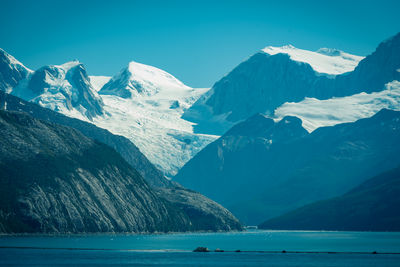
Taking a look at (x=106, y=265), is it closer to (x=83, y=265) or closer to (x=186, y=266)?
(x=83, y=265)

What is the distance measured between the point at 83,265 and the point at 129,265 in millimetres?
12838

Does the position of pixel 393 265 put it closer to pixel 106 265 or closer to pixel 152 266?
pixel 152 266

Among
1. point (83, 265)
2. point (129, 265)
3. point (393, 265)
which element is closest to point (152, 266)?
point (129, 265)

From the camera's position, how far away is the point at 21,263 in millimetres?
190750

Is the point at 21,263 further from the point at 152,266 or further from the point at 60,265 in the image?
the point at 152,266

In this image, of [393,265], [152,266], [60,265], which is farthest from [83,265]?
[393,265]

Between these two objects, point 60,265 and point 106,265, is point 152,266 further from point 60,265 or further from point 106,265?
point 60,265

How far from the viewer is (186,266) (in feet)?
656

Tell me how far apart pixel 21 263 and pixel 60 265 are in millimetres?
10113

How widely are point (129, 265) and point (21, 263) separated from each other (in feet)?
95.2

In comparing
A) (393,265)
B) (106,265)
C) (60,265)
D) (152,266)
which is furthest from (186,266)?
(393,265)

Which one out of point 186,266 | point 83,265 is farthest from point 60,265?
point 186,266

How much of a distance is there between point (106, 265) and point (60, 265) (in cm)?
1246

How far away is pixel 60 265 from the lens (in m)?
193
